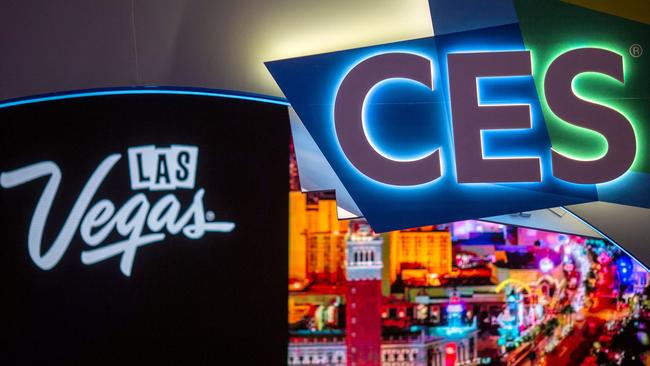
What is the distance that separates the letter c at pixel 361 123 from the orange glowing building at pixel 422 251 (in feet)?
2.86

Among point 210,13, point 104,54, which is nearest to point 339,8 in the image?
point 210,13

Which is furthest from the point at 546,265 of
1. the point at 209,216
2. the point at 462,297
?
the point at 209,216

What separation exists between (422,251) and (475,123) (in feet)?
3.85

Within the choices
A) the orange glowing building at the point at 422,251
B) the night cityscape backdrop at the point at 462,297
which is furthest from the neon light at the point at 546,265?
the orange glowing building at the point at 422,251

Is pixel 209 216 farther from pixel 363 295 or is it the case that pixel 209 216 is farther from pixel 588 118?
pixel 588 118

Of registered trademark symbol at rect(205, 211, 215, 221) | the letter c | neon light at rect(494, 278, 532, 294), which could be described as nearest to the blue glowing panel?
the letter c

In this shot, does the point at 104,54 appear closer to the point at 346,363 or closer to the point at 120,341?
the point at 120,341

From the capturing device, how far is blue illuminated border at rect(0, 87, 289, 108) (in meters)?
3.32

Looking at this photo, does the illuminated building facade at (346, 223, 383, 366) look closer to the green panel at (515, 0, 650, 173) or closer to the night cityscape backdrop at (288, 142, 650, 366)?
the night cityscape backdrop at (288, 142, 650, 366)

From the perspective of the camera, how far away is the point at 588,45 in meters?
3.46

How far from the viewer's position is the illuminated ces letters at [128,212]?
3260 millimetres

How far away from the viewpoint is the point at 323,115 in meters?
3.41

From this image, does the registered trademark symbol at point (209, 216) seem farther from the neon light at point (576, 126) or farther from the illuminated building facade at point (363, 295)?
the neon light at point (576, 126)

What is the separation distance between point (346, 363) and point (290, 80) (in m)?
1.95
